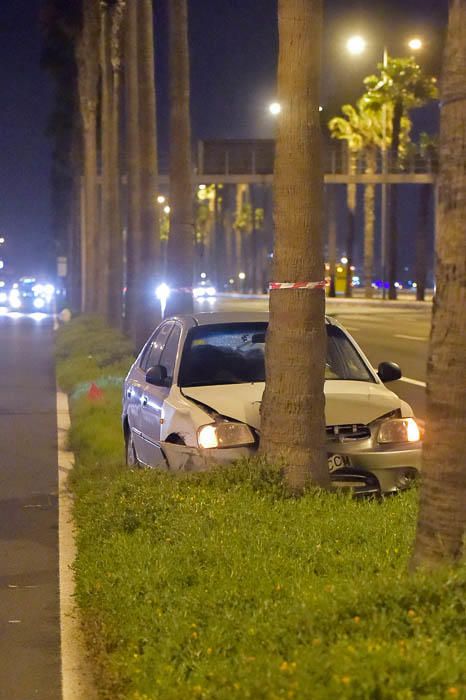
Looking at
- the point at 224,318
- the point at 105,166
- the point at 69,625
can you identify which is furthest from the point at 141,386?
the point at 105,166

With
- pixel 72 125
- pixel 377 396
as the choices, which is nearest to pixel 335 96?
pixel 72 125

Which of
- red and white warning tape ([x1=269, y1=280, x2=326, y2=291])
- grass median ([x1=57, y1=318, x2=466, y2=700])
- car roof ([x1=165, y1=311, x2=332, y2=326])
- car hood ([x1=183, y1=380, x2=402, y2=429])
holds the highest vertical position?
red and white warning tape ([x1=269, y1=280, x2=326, y2=291])

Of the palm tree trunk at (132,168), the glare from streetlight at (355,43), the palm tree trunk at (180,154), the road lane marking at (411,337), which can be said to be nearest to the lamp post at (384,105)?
the glare from streetlight at (355,43)

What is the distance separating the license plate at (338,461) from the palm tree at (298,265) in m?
0.42

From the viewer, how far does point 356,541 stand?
7.44 m

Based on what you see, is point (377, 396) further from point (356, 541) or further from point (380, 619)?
point (380, 619)

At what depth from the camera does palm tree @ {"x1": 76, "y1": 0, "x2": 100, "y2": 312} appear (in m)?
39.4

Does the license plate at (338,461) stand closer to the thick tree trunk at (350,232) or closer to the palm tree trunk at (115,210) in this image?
the palm tree trunk at (115,210)

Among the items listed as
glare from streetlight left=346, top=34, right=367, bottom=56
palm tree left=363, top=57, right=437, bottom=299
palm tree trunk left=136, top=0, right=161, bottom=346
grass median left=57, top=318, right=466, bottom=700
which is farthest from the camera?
palm tree left=363, top=57, right=437, bottom=299

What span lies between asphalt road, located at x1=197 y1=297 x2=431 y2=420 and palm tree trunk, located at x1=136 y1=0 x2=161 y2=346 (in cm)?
472

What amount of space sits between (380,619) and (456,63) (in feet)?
8.54

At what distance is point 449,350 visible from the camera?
6160mm

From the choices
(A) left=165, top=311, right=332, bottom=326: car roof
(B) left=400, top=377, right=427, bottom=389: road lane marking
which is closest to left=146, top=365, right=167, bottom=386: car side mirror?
(A) left=165, top=311, right=332, bottom=326: car roof

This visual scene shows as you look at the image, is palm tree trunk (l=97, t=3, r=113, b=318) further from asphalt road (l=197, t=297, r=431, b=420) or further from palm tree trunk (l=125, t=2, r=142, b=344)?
asphalt road (l=197, t=297, r=431, b=420)
